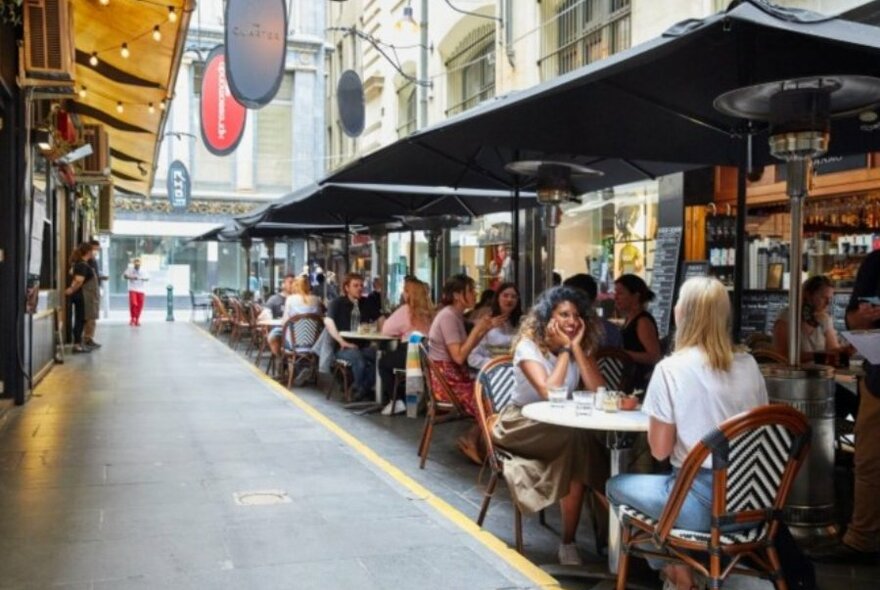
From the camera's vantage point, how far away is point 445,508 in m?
5.42

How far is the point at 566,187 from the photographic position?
810cm

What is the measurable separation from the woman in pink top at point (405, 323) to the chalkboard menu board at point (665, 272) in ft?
12.3

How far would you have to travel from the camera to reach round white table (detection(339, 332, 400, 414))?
9.25 m

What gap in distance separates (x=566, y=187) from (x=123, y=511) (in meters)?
4.88

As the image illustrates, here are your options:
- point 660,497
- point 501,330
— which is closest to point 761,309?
point 501,330

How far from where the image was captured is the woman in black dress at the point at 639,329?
22.5ft

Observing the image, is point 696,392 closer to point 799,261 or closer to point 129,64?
point 799,261

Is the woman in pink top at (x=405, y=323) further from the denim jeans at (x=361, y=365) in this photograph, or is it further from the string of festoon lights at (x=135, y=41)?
the string of festoon lights at (x=135, y=41)

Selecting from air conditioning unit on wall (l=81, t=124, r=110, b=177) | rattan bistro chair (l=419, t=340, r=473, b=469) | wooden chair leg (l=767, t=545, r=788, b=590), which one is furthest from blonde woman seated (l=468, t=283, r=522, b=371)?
air conditioning unit on wall (l=81, t=124, r=110, b=177)

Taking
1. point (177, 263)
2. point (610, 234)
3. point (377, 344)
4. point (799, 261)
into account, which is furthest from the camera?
point (177, 263)

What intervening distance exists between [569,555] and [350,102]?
14.8 meters

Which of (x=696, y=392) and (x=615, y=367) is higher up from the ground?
(x=696, y=392)

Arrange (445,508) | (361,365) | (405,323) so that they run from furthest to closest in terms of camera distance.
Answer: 1. (361,365)
2. (405,323)
3. (445,508)

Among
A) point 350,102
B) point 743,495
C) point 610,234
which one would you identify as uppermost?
point 350,102
